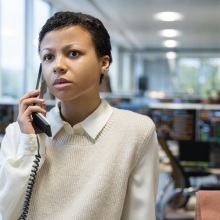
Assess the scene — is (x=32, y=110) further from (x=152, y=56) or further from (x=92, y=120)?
(x=152, y=56)

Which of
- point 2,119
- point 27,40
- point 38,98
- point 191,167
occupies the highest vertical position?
point 27,40

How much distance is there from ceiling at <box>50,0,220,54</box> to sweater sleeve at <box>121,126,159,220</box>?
460 centimetres

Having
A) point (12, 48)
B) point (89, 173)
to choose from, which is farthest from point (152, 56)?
point (89, 173)

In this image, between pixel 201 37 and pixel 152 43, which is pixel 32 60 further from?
pixel 152 43

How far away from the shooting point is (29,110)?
1126mm

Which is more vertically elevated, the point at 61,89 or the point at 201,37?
the point at 201,37

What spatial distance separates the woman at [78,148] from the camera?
3.48 feet

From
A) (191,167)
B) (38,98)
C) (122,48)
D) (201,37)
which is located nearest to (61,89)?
(38,98)

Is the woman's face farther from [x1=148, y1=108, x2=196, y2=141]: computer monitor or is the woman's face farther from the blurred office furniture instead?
[x1=148, y1=108, x2=196, y2=141]: computer monitor

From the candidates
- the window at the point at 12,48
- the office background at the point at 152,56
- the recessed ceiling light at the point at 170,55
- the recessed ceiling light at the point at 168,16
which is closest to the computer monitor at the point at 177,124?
the office background at the point at 152,56

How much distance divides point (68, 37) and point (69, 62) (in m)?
0.06

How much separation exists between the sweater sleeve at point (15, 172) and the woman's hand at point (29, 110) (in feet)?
0.06

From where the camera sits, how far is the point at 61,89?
3.48 feet

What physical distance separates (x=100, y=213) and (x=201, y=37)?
1427 cm
